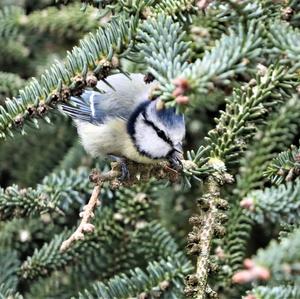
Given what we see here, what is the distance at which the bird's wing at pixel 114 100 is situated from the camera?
138cm

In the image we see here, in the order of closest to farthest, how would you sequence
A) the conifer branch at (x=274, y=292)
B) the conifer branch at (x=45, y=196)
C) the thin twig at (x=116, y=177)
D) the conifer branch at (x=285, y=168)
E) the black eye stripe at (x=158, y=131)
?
the conifer branch at (x=274, y=292), the conifer branch at (x=285, y=168), the thin twig at (x=116, y=177), the conifer branch at (x=45, y=196), the black eye stripe at (x=158, y=131)

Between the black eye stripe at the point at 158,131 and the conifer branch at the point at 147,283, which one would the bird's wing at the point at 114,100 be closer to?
the black eye stripe at the point at 158,131

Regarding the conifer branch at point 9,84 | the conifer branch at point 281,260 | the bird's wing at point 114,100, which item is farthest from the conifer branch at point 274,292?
the conifer branch at point 9,84

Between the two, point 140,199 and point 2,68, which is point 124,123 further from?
point 2,68

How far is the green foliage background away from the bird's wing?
0.21ft

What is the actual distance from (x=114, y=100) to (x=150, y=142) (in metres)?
0.16

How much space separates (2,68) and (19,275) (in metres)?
0.61

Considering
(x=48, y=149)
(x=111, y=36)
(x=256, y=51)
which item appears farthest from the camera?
(x=48, y=149)

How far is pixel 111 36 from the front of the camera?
0.90 meters

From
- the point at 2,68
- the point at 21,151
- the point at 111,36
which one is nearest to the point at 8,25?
the point at 2,68

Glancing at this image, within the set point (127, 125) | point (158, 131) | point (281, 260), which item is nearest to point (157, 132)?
point (158, 131)

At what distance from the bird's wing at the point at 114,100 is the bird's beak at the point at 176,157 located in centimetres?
15

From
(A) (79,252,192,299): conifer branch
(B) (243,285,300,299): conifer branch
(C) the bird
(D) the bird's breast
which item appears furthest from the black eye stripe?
(B) (243,285,300,299): conifer branch

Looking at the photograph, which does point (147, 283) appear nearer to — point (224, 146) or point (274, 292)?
point (224, 146)
